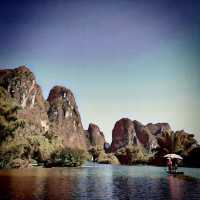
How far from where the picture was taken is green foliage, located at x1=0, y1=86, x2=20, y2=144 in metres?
35.5

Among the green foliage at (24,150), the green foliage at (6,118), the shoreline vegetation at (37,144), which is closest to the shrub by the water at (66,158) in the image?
the shoreline vegetation at (37,144)

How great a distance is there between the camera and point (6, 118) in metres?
36.4

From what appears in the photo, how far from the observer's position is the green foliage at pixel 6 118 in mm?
35531

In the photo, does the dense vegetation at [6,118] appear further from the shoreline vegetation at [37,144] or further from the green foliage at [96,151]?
the green foliage at [96,151]

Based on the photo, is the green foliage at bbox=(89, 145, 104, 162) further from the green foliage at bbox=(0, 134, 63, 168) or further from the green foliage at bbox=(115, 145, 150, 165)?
the green foliage at bbox=(0, 134, 63, 168)

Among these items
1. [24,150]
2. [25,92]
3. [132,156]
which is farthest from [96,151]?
[24,150]

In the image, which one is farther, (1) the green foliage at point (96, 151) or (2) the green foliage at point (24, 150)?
(1) the green foliage at point (96, 151)

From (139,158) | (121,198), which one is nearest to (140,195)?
(121,198)

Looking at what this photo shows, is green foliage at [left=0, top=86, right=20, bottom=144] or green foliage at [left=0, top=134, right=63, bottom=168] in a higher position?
green foliage at [left=0, top=86, right=20, bottom=144]

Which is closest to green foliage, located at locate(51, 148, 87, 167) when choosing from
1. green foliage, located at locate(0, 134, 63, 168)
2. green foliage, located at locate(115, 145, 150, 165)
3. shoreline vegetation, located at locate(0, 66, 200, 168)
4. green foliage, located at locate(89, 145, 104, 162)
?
shoreline vegetation, located at locate(0, 66, 200, 168)

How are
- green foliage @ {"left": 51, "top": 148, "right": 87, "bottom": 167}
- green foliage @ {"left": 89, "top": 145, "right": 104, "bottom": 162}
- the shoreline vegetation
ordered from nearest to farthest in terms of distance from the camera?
the shoreline vegetation
green foliage @ {"left": 51, "top": 148, "right": 87, "bottom": 167}
green foliage @ {"left": 89, "top": 145, "right": 104, "bottom": 162}

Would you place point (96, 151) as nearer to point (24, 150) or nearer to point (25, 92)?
point (25, 92)

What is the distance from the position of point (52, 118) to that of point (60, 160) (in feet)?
414

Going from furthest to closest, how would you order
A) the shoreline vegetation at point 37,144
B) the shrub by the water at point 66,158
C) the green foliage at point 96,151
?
1. the green foliage at point 96,151
2. the shrub by the water at point 66,158
3. the shoreline vegetation at point 37,144
